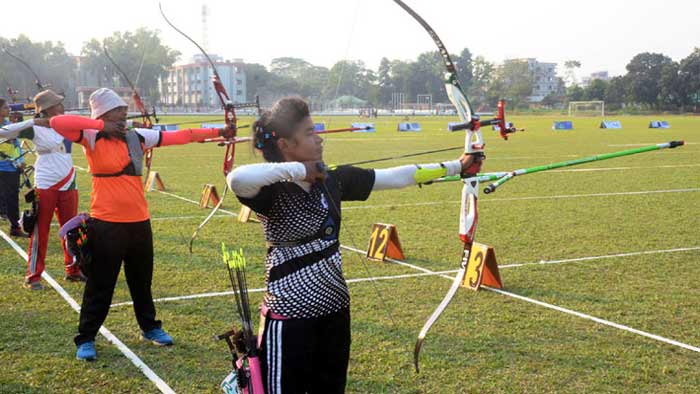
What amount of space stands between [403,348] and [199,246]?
14.3 feet

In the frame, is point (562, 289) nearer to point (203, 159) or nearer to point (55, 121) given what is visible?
point (55, 121)

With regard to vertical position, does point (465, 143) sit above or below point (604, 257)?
above

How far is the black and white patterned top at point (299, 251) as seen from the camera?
8.42ft

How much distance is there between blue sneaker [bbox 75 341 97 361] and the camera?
14.7ft

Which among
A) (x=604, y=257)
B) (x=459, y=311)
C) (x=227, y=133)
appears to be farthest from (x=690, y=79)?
(x=227, y=133)

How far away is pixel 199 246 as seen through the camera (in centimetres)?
839

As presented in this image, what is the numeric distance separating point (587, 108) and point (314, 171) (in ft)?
256

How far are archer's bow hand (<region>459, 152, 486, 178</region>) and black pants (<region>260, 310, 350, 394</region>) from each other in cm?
93

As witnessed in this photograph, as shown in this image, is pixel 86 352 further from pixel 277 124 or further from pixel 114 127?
pixel 277 124

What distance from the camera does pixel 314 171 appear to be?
245 centimetres

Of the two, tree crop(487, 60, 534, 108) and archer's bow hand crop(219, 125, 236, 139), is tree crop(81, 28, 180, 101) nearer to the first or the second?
archer's bow hand crop(219, 125, 236, 139)

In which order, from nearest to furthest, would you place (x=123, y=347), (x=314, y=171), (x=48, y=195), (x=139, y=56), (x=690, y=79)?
(x=314, y=171) → (x=123, y=347) → (x=48, y=195) → (x=139, y=56) → (x=690, y=79)

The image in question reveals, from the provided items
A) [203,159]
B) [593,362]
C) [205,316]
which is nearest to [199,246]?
[205,316]

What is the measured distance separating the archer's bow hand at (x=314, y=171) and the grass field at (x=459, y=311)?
0.42 m
